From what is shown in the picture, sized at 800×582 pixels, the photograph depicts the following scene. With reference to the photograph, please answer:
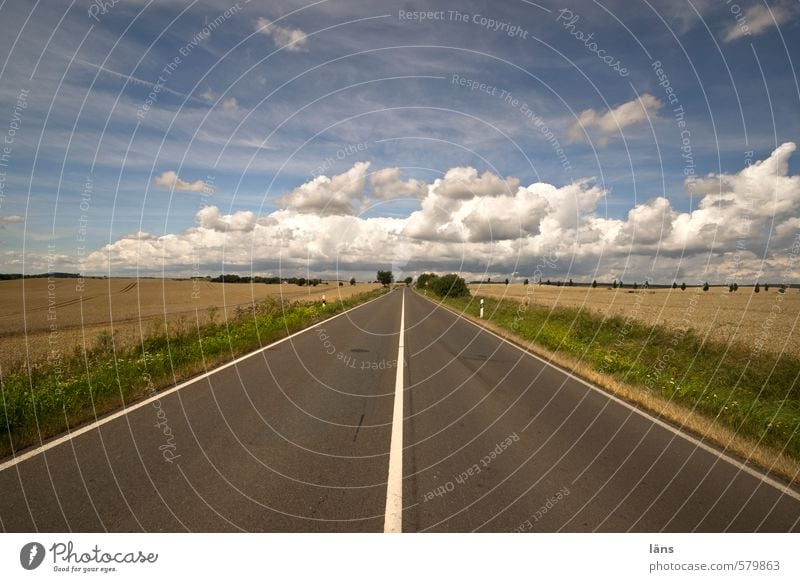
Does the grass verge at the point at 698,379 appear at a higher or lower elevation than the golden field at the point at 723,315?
higher

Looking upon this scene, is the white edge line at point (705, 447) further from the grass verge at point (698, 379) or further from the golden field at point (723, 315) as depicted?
the golden field at point (723, 315)

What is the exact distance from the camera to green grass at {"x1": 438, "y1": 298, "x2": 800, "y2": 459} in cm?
773

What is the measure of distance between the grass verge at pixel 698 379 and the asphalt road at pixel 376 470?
0.75 m

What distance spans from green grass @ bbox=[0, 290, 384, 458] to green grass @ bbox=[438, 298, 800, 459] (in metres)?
9.73

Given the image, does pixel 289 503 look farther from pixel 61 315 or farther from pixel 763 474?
pixel 61 315

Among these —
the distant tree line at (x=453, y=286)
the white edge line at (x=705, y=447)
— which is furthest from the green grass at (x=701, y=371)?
the distant tree line at (x=453, y=286)

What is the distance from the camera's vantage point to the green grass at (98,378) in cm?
628

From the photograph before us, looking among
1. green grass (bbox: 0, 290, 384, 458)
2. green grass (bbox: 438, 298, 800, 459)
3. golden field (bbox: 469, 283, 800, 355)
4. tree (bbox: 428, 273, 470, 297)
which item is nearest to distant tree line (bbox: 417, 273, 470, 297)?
tree (bbox: 428, 273, 470, 297)

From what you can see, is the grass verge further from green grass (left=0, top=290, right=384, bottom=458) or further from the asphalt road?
green grass (left=0, top=290, right=384, bottom=458)

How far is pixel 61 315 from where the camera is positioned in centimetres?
3319

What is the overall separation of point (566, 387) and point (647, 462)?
451 centimetres

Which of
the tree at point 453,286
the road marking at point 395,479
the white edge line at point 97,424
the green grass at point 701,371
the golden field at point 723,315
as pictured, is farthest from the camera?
the tree at point 453,286
